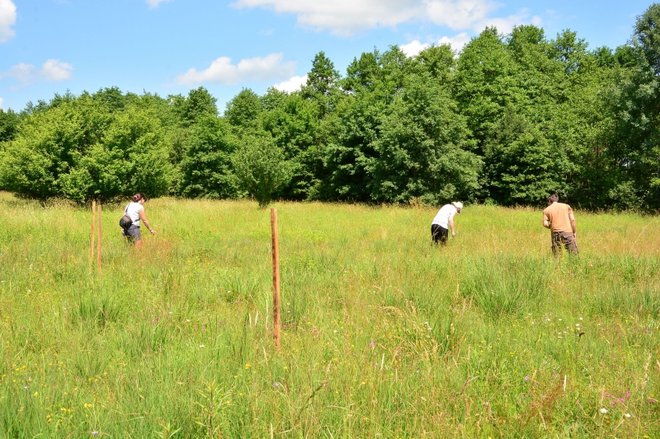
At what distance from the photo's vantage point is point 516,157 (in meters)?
32.8

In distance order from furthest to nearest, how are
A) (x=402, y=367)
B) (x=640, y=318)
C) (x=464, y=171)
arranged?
(x=464, y=171), (x=640, y=318), (x=402, y=367)

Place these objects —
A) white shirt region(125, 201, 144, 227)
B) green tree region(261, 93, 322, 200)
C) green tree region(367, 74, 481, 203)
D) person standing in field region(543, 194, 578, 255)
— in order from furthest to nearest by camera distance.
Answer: green tree region(261, 93, 322, 200), green tree region(367, 74, 481, 203), white shirt region(125, 201, 144, 227), person standing in field region(543, 194, 578, 255)

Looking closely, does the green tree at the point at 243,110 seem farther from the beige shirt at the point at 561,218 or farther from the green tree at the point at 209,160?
the beige shirt at the point at 561,218

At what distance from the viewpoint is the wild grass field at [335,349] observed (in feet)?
9.34

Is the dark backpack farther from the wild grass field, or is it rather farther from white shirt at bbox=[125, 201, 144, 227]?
the wild grass field

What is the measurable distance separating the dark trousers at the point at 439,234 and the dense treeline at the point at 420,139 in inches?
697

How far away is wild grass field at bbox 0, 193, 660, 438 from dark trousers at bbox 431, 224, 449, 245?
2.69 m

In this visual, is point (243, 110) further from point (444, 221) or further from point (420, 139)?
point (444, 221)

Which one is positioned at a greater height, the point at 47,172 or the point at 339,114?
the point at 339,114

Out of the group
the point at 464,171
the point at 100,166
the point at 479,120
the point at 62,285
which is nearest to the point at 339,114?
the point at 479,120

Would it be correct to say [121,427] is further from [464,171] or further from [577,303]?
[464,171]

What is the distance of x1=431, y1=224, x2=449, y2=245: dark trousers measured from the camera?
11070 mm

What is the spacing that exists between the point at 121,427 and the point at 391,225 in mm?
14758


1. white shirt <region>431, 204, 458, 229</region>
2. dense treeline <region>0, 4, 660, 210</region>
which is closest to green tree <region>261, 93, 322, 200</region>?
dense treeline <region>0, 4, 660, 210</region>
